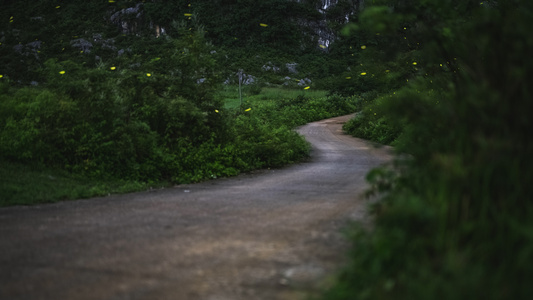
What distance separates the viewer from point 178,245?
19.1ft

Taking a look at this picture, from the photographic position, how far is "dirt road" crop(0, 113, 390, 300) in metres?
4.38

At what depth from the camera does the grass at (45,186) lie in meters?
9.31

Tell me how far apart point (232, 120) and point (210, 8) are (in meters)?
75.0

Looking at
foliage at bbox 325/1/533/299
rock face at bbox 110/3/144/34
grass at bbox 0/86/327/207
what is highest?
rock face at bbox 110/3/144/34

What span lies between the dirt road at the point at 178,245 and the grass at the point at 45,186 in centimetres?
55

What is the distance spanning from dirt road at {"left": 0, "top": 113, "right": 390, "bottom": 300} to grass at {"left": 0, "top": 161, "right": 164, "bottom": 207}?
1.79ft

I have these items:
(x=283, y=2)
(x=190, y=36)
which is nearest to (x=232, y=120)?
(x=190, y=36)

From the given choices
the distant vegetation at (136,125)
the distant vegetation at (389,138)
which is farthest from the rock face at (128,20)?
the distant vegetation at (136,125)

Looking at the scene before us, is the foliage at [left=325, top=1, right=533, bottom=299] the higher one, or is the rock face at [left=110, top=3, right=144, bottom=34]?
the rock face at [left=110, top=3, right=144, bottom=34]

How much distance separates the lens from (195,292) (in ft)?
13.9

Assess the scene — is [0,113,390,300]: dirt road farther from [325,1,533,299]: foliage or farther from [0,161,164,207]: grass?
[325,1,533,299]: foliage

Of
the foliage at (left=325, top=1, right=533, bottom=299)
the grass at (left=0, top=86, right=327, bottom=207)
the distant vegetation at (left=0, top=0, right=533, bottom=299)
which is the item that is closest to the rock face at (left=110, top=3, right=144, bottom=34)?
the distant vegetation at (left=0, top=0, right=533, bottom=299)

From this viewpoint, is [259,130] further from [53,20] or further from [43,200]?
[53,20]

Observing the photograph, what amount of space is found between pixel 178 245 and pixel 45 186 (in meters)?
5.53
